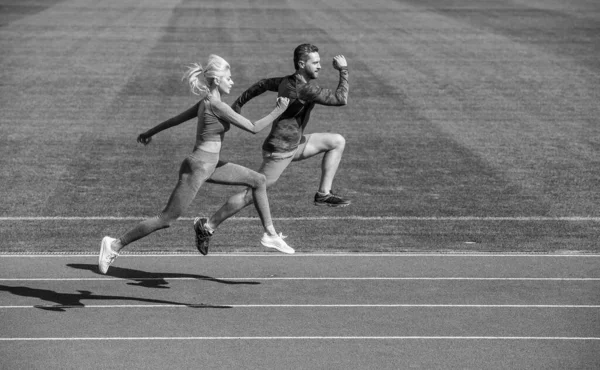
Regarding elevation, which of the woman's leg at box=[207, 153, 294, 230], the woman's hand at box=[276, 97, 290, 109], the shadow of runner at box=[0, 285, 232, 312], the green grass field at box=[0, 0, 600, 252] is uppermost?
the woman's hand at box=[276, 97, 290, 109]

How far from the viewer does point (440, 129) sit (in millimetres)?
23766

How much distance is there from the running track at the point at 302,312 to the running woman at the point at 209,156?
2.76 feet

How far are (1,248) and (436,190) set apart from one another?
280 inches

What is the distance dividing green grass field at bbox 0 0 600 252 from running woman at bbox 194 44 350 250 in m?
2.58

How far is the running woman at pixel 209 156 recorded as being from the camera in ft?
36.4

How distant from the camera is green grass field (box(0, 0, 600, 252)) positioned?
53.0 ft

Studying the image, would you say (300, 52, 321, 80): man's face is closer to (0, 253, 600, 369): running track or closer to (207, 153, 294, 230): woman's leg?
(207, 153, 294, 230): woman's leg

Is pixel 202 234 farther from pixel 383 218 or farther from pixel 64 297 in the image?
pixel 383 218

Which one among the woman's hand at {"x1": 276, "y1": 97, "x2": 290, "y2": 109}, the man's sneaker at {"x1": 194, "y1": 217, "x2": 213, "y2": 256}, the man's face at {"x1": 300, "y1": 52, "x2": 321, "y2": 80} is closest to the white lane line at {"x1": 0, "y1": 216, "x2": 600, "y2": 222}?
the man's sneaker at {"x1": 194, "y1": 217, "x2": 213, "y2": 256}

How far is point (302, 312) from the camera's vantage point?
1179cm

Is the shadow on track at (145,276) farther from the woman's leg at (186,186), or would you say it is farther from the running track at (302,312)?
the woman's leg at (186,186)

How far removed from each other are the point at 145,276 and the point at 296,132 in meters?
2.64

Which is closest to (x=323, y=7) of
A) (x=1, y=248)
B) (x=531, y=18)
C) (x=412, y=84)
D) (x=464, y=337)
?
(x=531, y=18)

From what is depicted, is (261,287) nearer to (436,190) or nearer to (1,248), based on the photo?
(1,248)
